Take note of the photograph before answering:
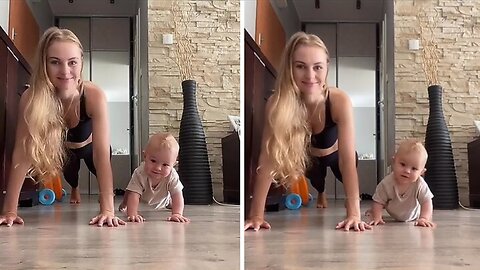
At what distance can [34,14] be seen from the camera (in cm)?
160

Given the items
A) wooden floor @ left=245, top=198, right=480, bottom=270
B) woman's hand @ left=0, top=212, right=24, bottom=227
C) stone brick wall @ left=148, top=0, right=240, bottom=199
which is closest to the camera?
wooden floor @ left=245, top=198, right=480, bottom=270

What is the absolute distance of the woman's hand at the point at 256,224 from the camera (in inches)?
63.8

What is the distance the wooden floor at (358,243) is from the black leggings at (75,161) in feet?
1.43

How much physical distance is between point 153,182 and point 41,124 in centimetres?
32

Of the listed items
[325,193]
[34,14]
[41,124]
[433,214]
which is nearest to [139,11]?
[34,14]

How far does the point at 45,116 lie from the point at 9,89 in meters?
0.11

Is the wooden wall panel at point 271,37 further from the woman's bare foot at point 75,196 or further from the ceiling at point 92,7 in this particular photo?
the woman's bare foot at point 75,196

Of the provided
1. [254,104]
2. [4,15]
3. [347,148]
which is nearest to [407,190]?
[347,148]

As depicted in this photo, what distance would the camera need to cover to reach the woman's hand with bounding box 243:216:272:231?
5.32ft

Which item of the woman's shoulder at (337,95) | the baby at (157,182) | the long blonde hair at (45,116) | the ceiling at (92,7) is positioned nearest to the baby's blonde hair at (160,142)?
the baby at (157,182)

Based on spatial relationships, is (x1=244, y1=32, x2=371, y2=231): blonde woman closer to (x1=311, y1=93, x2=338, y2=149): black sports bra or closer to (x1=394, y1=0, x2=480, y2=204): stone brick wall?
(x1=311, y1=93, x2=338, y2=149): black sports bra

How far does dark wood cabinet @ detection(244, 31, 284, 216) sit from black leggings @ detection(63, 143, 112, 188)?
1.29ft

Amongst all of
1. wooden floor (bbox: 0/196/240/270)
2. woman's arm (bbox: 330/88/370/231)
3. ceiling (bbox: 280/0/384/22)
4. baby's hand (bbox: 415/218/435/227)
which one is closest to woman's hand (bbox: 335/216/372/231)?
woman's arm (bbox: 330/88/370/231)

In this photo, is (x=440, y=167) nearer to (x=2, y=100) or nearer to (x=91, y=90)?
(x=91, y=90)
